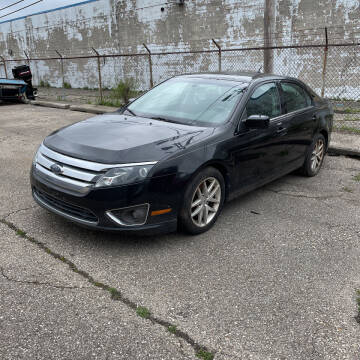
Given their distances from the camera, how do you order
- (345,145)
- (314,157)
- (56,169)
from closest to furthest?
(56,169) → (314,157) → (345,145)

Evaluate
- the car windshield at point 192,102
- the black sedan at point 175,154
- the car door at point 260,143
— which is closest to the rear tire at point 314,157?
the black sedan at point 175,154

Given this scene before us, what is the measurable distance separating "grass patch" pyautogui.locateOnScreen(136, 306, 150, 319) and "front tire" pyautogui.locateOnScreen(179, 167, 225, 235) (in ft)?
3.73

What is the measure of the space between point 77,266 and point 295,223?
2.46 meters

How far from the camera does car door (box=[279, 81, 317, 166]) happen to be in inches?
209

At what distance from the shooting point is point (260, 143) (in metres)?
4.70

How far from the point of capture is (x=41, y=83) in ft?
81.9

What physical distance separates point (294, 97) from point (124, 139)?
9.40 ft

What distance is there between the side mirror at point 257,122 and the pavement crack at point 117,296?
2.38 metres

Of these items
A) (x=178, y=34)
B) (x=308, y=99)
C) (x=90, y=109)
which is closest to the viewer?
(x=308, y=99)

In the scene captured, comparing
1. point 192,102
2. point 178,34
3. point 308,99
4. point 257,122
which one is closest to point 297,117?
point 308,99

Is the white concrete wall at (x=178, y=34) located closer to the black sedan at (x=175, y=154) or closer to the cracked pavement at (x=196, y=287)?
the black sedan at (x=175, y=154)

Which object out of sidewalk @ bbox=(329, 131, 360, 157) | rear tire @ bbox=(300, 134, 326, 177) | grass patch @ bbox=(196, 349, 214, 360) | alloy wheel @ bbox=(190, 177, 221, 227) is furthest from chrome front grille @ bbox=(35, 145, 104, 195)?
sidewalk @ bbox=(329, 131, 360, 157)

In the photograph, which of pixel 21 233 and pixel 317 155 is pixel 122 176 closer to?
pixel 21 233

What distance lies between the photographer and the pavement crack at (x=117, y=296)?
2.51 metres
